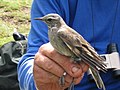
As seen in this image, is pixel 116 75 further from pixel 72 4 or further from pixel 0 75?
pixel 0 75

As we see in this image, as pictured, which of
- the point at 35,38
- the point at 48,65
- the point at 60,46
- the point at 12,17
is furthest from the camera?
the point at 12,17

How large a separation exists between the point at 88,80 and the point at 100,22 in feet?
1.22

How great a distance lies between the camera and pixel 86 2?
8.80 feet

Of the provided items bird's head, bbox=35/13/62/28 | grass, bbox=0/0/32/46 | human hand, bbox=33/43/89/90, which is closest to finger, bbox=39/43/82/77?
human hand, bbox=33/43/89/90

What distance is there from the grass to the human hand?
3608 millimetres

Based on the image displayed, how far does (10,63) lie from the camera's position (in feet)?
12.2

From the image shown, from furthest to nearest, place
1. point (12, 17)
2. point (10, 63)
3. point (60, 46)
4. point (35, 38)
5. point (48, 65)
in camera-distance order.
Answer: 1. point (12, 17)
2. point (10, 63)
3. point (35, 38)
4. point (48, 65)
5. point (60, 46)

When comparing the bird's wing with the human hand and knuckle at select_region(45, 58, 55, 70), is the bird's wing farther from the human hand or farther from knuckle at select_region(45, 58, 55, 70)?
knuckle at select_region(45, 58, 55, 70)

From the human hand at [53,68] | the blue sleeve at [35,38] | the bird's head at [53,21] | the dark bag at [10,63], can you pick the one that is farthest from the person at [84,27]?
the dark bag at [10,63]

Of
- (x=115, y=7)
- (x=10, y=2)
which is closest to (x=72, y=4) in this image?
(x=115, y=7)

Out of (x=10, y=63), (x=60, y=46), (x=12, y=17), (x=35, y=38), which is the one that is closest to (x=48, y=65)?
(x=60, y=46)

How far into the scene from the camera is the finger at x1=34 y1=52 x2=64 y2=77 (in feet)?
7.06

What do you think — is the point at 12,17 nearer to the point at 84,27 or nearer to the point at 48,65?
the point at 84,27

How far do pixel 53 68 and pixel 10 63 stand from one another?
1.59 m
